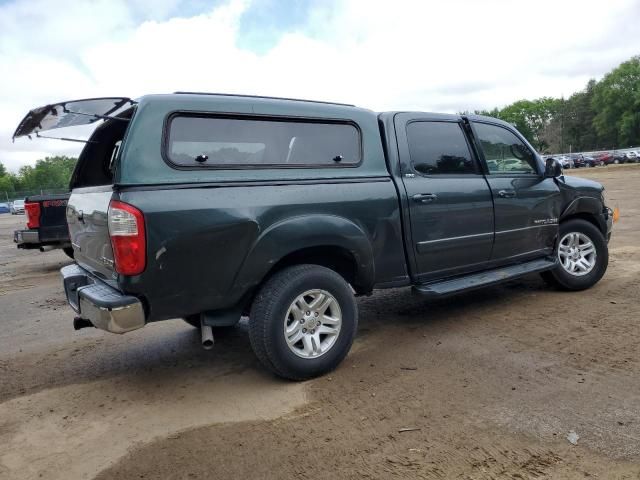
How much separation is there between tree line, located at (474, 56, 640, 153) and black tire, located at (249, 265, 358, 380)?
68.3 meters

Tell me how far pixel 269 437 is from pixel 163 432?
2.20 ft

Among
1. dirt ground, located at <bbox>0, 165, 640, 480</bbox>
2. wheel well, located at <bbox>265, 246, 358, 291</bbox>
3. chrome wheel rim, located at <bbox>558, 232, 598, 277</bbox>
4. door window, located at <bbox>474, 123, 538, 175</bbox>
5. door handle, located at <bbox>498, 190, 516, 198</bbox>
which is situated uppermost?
door window, located at <bbox>474, 123, 538, 175</bbox>

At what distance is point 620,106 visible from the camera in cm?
7956

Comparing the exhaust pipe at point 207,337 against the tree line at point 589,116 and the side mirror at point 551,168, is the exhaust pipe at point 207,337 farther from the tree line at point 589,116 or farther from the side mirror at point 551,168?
the tree line at point 589,116

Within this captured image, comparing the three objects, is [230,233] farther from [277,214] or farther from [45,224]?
[45,224]

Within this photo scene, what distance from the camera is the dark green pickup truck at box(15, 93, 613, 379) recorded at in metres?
3.17

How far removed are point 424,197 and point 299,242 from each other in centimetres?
134

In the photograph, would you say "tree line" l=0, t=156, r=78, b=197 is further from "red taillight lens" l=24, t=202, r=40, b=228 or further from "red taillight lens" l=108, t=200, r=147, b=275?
"red taillight lens" l=108, t=200, r=147, b=275

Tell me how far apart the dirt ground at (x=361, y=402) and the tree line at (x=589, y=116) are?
67.3 meters

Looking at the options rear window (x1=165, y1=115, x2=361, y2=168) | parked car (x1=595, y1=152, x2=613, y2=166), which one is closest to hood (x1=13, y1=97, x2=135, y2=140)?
rear window (x1=165, y1=115, x2=361, y2=168)

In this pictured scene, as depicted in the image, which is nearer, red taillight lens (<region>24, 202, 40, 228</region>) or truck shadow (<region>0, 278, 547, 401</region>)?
truck shadow (<region>0, 278, 547, 401</region>)

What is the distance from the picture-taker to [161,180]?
318 centimetres

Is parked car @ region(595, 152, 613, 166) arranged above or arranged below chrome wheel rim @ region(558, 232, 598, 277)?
above

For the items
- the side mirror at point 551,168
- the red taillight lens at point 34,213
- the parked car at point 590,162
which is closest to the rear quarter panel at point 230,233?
the side mirror at point 551,168
